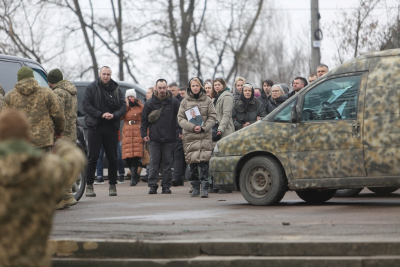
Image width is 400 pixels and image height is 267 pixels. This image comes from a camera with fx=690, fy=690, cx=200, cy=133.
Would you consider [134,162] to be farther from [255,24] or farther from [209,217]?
[255,24]

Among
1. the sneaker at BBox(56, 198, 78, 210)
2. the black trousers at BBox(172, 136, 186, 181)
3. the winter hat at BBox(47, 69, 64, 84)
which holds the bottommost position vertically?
the sneaker at BBox(56, 198, 78, 210)

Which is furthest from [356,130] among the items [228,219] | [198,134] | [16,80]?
[16,80]

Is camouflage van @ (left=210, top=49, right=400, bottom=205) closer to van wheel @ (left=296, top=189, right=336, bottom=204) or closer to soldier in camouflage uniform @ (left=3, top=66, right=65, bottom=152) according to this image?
van wheel @ (left=296, top=189, right=336, bottom=204)

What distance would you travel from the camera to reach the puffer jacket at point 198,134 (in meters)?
11.3

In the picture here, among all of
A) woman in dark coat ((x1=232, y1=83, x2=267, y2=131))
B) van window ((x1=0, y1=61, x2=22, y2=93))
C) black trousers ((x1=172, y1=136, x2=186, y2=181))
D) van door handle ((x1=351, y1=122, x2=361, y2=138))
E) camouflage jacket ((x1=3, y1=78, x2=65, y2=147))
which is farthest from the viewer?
black trousers ((x1=172, y1=136, x2=186, y2=181))

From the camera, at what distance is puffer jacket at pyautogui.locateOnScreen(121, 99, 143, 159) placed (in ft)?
47.6

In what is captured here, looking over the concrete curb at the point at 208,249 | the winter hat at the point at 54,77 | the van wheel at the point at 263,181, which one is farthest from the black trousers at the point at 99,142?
the concrete curb at the point at 208,249

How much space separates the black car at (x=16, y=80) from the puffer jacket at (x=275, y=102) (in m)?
3.67

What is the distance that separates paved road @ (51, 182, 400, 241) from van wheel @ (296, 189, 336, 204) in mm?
144

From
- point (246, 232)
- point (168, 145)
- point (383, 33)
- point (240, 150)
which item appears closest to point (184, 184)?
point (168, 145)

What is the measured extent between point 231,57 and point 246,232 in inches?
1019

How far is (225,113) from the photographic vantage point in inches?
473

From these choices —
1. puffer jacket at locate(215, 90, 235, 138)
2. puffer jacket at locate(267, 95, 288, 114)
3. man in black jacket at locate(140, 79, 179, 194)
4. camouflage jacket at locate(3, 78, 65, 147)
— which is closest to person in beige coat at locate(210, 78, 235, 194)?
puffer jacket at locate(215, 90, 235, 138)

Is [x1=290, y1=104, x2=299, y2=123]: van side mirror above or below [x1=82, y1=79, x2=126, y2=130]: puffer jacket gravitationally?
below
